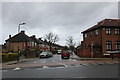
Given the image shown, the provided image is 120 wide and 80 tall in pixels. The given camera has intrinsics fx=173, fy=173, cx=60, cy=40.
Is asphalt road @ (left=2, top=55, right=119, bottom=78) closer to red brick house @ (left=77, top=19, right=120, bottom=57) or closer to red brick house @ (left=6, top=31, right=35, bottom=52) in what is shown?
red brick house @ (left=77, top=19, right=120, bottom=57)

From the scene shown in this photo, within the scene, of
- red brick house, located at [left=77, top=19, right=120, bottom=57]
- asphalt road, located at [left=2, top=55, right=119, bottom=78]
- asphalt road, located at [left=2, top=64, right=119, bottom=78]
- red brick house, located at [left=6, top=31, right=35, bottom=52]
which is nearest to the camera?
asphalt road, located at [left=2, top=64, right=119, bottom=78]

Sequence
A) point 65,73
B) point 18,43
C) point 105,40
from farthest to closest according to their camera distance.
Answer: point 18,43, point 105,40, point 65,73

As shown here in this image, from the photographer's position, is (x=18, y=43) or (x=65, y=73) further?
(x=18, y=43)

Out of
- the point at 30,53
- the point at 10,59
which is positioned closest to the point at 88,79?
the point at 10,59

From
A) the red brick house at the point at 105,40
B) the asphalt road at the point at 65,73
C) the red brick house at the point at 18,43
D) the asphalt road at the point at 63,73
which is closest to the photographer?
the asphalt road at the point at 65,73

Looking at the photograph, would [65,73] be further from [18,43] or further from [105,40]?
[18,43]

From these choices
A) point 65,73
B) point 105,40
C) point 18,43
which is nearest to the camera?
point 65,73

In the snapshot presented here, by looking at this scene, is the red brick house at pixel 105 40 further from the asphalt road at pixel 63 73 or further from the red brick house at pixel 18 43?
the red brick house at pixel 18 43

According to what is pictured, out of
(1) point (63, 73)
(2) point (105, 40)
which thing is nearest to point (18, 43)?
(2) point (105, 40)

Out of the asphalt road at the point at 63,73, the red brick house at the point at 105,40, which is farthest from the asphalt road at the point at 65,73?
the red brick house at the point at 105,40

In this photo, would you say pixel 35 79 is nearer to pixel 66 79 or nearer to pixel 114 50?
pixel 66 79

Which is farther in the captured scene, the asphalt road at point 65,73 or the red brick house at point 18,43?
the red brick house at point 18,43

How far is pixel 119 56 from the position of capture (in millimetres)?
36094

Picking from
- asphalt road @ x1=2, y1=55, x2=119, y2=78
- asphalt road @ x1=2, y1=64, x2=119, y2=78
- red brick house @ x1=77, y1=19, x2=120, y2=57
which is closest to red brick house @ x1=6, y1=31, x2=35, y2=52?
red brick house @ x1=77, y1=19, x2=120, y2=57
